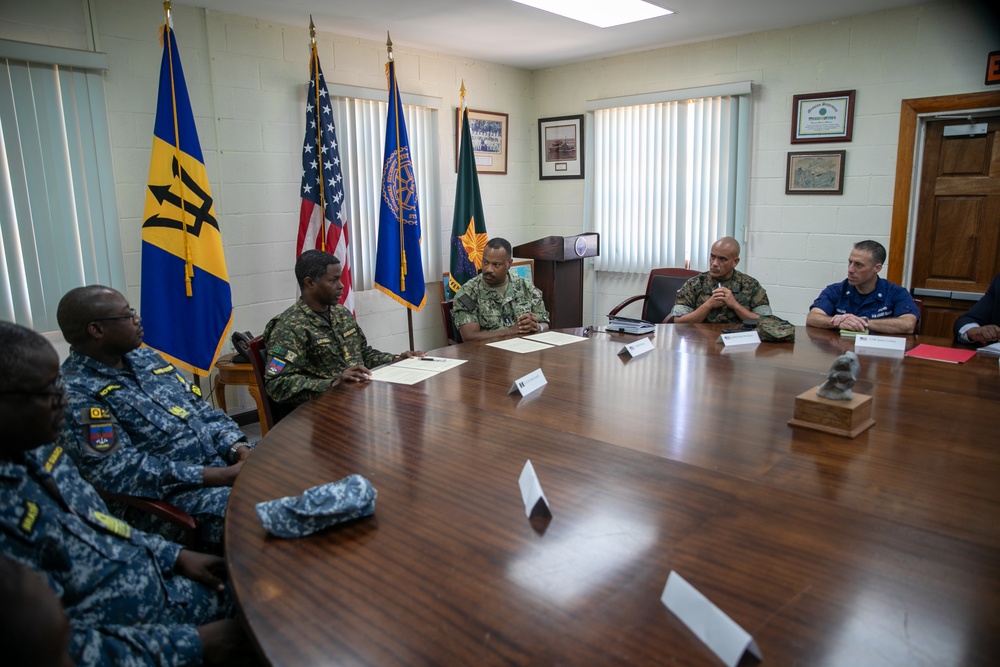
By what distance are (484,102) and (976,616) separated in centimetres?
488

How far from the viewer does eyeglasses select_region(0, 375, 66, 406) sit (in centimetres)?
108

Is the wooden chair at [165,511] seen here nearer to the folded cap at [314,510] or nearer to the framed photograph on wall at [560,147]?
the folded cap at [314,510]

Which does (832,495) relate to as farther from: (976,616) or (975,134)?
(975,134)

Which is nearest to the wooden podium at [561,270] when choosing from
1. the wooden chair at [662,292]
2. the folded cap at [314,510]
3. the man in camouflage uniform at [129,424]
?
the wooden chair at [662,292]

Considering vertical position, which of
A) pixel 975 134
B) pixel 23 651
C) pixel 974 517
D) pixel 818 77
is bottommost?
pixel 974 517

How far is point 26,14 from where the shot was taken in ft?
9.64

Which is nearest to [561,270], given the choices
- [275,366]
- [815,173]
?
[815,173]

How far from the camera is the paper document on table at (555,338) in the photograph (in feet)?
9.78

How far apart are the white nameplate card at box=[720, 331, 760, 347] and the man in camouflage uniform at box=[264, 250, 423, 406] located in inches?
54.1

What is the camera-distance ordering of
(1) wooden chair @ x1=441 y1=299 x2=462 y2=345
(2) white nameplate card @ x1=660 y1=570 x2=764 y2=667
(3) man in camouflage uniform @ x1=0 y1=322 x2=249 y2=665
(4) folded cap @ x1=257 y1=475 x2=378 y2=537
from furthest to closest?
(1) wooden chair @ x1=441 y1=299 x2=462 y2=345 → (4) folded cap @ x1=257 y1=475 x2=378 y2=537 → (3) man in camouflage uniform @ x1=0 y1=322 x2=249 y2=665 → (2) white nameplate card @ x1=660 y1=570 x2=764 y2=667

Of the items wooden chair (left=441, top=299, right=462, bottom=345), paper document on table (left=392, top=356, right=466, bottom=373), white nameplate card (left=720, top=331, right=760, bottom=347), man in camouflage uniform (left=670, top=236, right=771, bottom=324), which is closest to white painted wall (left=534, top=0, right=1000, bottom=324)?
man in camouflage uniform (left=670, top=236, right=771, bottom=324)

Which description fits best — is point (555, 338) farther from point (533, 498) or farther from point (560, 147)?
point (560, 147)

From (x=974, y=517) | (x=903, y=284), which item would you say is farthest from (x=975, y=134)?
(x=974, y=517)

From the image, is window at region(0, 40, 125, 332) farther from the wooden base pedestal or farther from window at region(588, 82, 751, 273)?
window at region(588, 82, 751, 273)
